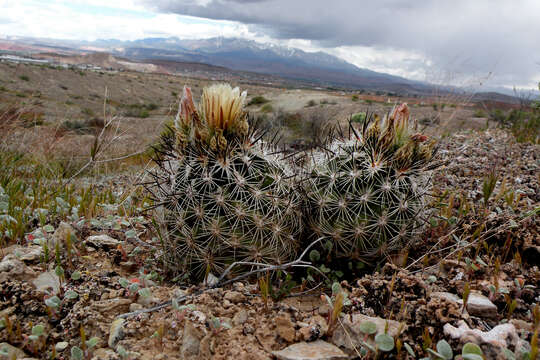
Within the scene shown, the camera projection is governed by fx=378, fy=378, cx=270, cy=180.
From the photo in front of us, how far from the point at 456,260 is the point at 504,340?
1.11 meters

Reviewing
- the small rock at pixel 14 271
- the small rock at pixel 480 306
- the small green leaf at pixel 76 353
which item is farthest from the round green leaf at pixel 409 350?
the small rock at pixel 14 271

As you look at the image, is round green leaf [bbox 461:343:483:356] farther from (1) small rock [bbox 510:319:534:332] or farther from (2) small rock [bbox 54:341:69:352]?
(2) small rock [bbox 54:341:69:352]

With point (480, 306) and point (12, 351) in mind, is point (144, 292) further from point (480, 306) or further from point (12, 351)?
point (480, 306)

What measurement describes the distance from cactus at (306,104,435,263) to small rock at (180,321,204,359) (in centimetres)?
116

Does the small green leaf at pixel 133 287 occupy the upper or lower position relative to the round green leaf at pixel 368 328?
lower

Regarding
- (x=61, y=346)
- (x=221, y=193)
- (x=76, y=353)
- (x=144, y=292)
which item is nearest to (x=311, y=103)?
(x=221, y=193)

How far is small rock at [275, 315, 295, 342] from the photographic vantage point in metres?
2.08

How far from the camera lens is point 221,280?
2.64 meters

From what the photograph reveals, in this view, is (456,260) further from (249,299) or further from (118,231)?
(118,231)

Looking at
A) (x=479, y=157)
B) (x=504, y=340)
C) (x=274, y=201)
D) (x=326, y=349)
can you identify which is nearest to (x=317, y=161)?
(x=274, y=201)

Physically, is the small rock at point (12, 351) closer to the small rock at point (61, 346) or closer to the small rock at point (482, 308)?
the small rock at point (61, 346)

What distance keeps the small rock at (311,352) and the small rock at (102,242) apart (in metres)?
1.94

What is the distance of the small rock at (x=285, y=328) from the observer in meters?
2.08

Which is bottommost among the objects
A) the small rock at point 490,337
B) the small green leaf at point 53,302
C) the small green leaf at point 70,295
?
the small green leaf at point 70,295
